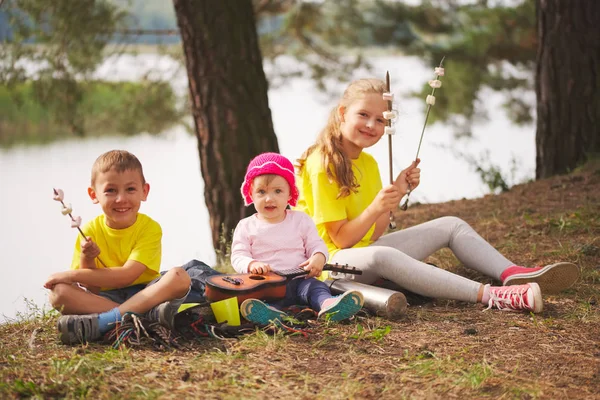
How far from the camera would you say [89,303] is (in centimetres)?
307

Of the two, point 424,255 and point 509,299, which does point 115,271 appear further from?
point 509,299

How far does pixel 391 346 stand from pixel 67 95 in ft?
16.1

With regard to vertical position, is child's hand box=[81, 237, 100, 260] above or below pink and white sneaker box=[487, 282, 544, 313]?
above

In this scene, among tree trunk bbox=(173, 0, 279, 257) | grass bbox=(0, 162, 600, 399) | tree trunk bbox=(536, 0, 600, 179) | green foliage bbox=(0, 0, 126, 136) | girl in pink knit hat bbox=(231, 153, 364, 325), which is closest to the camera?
grass bbox=(0, 162, 600, 399)

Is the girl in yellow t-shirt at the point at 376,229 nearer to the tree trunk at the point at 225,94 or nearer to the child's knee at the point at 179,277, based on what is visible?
the child's knee at the point at 179,277

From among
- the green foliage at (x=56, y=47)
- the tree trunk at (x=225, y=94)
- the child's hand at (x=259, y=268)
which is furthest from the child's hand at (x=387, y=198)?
the green foliage at (x=56, y=47)

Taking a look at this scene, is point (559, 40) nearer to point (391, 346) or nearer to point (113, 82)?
point (391, 346)

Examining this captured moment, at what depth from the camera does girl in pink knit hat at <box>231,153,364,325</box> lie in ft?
10.9

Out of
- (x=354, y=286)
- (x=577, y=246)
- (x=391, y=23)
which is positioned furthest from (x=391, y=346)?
(x=391, y=23)

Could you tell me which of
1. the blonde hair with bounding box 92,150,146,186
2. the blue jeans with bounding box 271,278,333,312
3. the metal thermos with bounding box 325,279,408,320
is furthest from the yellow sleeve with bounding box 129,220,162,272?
the metal thermos with bounding box 325,279,408,320

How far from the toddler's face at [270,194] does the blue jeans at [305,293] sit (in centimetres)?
34

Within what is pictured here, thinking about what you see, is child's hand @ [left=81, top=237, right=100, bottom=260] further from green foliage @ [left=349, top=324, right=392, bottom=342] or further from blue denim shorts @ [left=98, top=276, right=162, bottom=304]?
green foliage @ [left=349, top=324, right=392, bottom=342]

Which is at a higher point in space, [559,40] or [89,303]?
[559,40]

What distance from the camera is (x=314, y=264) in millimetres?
3262
